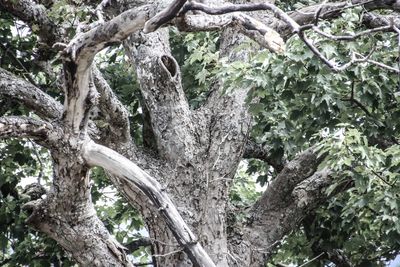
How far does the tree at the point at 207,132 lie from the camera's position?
4312 mm

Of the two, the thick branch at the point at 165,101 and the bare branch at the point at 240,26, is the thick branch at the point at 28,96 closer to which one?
the thick branch at the point at 165,101

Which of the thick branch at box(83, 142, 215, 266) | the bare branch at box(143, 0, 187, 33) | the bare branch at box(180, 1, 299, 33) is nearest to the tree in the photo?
the thick branch at box(83, 142, 215, 266)

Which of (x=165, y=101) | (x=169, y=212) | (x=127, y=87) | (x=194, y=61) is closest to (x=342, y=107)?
(x=165, y=101)

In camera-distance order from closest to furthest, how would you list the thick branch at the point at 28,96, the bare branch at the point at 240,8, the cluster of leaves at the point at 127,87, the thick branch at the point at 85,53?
the bare branch at the point at 240,8
the thick branch at the point at 85,53
the thick branch at the point at 28,96
the cluster of leaves at the point at 127,87

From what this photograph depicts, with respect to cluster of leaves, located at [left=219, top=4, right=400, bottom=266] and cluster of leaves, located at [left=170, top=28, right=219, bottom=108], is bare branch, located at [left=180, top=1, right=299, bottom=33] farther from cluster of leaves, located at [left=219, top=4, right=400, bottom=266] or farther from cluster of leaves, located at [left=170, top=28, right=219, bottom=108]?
cluster of leaves, located at [left=170, top=28, right=219, bottom=108]

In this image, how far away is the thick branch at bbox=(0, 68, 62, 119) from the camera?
471 centimetres

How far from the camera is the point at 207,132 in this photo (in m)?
5.39

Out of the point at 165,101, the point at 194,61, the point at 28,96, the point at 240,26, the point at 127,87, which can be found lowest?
the point at 127,87

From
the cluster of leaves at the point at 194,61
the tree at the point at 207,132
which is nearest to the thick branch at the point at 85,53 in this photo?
the tree at the point at 207,132

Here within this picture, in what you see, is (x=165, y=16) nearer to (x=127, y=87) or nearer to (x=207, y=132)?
(x=207, y=132)

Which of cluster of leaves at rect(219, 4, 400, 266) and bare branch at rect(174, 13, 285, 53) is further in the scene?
cluster of leaves at rect(219, 4, 400, 266)

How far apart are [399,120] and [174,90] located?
1.54 meters

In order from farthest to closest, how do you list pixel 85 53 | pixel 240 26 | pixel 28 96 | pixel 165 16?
pixel 28 96
pixel 85 53
pixel 240 26
pixel 165 16

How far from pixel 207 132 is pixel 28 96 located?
1.27 metres
